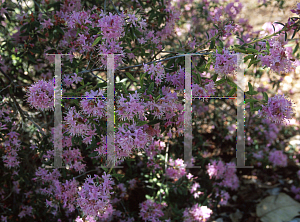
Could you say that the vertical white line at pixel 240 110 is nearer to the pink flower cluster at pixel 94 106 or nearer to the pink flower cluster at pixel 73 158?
the pink flower cluster at pixel 94 106

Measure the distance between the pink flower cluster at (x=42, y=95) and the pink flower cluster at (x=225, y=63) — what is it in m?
1.06

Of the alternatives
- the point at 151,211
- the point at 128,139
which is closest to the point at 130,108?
the point at 128,139

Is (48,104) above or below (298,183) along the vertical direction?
above

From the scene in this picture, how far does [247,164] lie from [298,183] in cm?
69

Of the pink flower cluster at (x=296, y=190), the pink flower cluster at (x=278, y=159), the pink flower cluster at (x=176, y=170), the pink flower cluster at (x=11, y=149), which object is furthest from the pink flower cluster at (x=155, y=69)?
the pink flower cluster at (x=296, y=190)

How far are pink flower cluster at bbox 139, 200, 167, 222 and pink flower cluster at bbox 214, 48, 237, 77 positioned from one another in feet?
4.76

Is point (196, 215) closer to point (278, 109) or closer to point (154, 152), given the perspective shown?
point (154, 152)

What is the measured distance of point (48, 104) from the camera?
64.7 inches

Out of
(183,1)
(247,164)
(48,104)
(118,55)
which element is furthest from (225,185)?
(183,1)

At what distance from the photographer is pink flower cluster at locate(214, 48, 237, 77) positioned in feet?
5.11

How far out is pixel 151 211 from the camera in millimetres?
2418

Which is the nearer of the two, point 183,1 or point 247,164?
point 247,164

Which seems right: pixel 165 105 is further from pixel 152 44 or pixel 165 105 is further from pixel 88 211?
pixel 152 44

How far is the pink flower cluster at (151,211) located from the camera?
2367 millimetres
